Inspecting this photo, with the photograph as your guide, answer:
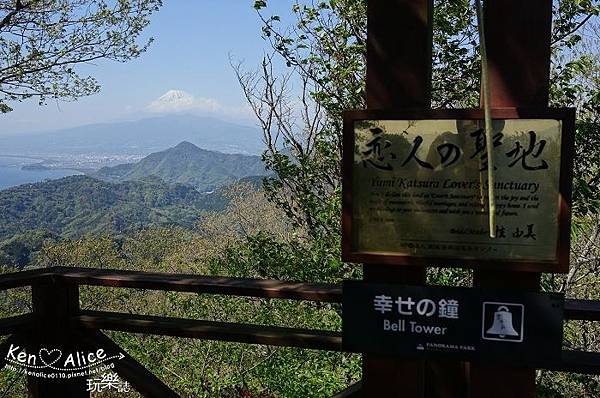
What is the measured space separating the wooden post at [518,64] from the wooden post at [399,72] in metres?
0.16

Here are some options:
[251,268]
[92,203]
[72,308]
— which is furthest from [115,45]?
[92,203]

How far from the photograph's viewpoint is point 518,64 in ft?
4.40

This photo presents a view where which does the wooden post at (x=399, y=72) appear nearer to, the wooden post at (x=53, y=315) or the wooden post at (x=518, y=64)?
the wooden post at (x=518, y=64)

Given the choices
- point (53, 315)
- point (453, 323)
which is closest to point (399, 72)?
point (453, 323)

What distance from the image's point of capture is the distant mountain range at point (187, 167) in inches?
3633

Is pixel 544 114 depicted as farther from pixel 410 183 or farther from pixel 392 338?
pixel 392 338

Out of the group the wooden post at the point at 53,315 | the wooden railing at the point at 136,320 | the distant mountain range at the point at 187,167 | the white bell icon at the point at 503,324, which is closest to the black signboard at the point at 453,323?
the white bell icon at the point at 503,324

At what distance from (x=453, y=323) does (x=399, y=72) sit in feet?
2.11

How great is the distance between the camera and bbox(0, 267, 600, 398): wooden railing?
1.56 m

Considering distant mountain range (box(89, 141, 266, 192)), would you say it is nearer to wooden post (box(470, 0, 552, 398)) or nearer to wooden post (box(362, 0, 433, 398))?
wooden post (box(362, 0, 433, 398))

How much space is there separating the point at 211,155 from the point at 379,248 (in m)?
106

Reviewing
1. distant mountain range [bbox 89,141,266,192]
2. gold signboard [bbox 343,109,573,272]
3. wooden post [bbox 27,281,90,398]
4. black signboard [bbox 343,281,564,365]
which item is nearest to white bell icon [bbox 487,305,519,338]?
black signboard [bbox 343,281,564,365]

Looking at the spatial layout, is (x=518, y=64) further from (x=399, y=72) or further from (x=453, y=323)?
(x=453, y=323)

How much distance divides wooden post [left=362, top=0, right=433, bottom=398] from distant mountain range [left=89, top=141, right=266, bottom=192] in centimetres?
8400
